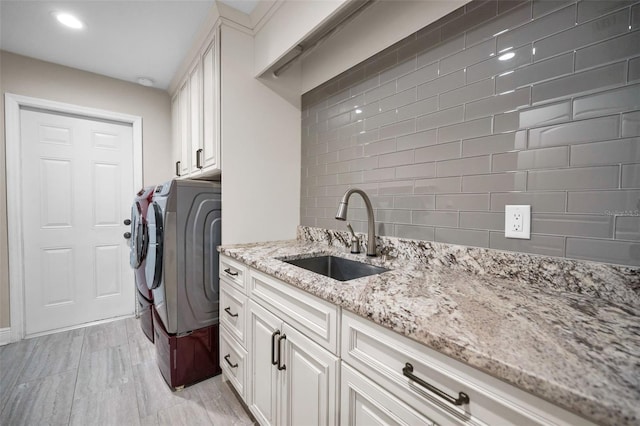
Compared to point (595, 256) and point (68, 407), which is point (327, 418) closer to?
point (595, 256)

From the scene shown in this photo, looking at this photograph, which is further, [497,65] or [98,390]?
[98,390]

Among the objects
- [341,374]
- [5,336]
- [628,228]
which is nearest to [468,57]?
[628,228]

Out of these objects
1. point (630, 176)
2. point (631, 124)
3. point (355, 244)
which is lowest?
point (355, 244)

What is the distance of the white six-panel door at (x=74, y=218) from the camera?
7.66ft

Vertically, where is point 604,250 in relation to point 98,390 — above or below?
above

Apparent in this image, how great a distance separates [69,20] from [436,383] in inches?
114

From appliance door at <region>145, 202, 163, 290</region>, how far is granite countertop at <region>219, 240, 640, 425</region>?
1.06 metres

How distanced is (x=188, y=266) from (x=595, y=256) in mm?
1918

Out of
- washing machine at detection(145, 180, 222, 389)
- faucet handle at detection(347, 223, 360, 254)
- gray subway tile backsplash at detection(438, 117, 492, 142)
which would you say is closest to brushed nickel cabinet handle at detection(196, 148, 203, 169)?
washing machine at detection(145, 180, 222, 389)

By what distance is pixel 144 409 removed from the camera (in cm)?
152

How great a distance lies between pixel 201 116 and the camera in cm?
201

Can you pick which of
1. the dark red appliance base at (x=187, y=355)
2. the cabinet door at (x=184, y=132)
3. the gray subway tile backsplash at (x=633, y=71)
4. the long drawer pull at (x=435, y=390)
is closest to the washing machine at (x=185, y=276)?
→ the dark red appliance base at (x=187, y=355)

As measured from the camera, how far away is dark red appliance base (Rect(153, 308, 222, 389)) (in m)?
1.65

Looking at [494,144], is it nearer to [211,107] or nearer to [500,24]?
[500,24]
